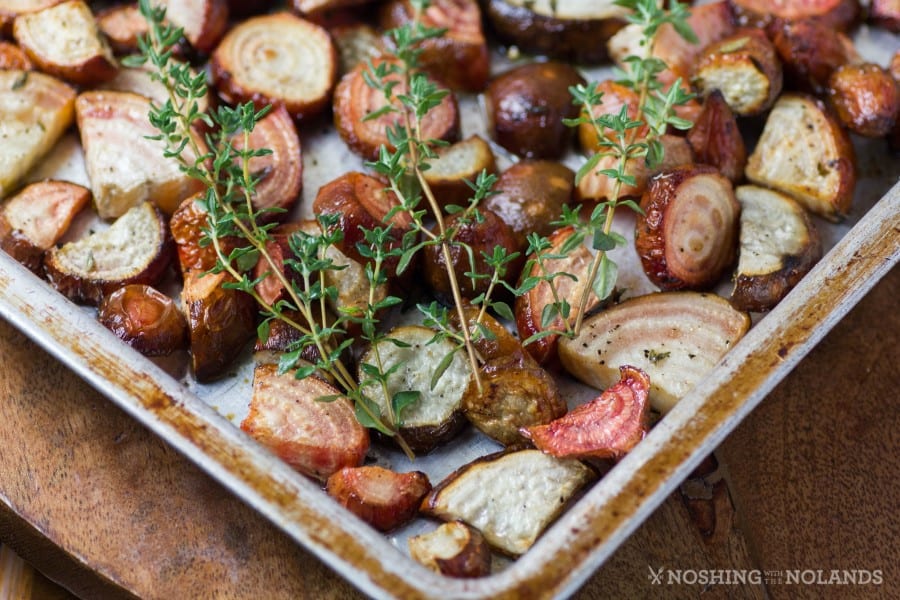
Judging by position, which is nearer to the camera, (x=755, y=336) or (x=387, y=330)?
(x=755, y=336)

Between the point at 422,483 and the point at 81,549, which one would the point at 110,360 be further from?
the point at 422,483

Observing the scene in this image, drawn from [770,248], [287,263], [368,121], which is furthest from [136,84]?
[770,248]

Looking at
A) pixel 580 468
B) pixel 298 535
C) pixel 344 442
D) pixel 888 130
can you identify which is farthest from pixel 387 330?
pixel 888 130

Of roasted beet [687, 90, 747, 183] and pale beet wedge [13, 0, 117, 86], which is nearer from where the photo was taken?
roasted beet [687, 90, 747, 183]

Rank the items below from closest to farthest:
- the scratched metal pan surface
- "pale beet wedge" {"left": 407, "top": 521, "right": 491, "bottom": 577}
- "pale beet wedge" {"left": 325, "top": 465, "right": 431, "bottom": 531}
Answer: the scratched metal pan surface → "pale beet wedge" {"left": 407, "top": 521, "right": 491, "bottom": 577} → "pale beet wedge" {"left": 325, "top": 465, "right": 431, "bottom": 531}

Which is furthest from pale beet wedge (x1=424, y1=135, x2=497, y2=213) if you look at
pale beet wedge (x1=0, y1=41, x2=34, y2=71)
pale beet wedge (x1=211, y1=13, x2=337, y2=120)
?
pale beet wedge (x1=0, y1=41, x2=34, y2=71)

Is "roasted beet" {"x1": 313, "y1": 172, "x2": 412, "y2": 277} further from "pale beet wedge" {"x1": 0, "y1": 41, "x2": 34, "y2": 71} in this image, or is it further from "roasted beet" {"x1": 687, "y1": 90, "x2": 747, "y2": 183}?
"pale beet wedge" {"x1": 0, "y1": 41, "x2": 34, "y2": 71}
